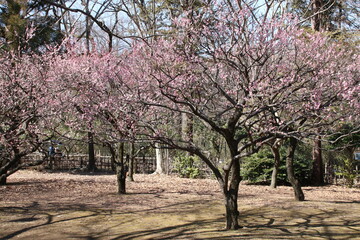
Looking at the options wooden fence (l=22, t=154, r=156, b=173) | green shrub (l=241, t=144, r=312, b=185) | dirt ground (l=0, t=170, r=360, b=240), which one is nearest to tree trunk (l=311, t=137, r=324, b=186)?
green shrub (l=241, t=144, r=312, b=185)

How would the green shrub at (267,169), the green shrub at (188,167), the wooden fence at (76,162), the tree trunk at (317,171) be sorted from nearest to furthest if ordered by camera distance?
the green shrub at (267,169) < the tree trunk at (317,171) < the green shrub at (188,167) < the wooden fence at (76,162)

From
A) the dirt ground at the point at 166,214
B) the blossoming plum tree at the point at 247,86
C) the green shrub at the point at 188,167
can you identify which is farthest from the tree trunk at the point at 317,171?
the blossoming plum tree at the point at 247,86

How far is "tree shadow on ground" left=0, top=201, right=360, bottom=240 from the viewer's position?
548cm

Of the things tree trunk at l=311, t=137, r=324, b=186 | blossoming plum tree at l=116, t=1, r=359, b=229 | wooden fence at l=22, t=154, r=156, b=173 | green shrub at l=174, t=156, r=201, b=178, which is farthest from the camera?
wooden fence at l=22, t=154, r=156, b=173

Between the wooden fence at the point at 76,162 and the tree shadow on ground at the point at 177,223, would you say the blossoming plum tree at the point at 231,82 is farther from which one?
the wooden fence at the point at 76,162

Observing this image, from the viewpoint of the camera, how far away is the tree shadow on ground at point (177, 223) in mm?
5484

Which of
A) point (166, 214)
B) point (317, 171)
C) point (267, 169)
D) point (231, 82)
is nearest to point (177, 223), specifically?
point (166, 214)

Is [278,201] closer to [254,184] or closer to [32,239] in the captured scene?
[254,184]

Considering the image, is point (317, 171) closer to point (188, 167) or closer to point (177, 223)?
point (188, 167)

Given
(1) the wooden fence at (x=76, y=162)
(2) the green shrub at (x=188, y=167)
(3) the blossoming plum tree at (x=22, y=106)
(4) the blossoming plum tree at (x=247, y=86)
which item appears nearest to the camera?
(4) the blossoming plum tree at (x=247, y=86)

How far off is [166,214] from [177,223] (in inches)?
34.8

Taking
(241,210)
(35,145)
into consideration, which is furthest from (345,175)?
(35,145)

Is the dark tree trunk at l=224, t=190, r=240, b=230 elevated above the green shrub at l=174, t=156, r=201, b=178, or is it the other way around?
the green shrub at l=174, t=156, r=201, b=178

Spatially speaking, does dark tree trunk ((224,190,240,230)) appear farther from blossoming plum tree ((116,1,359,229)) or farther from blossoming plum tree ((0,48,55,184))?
blossoming plum tree ((0,48,55,184))
